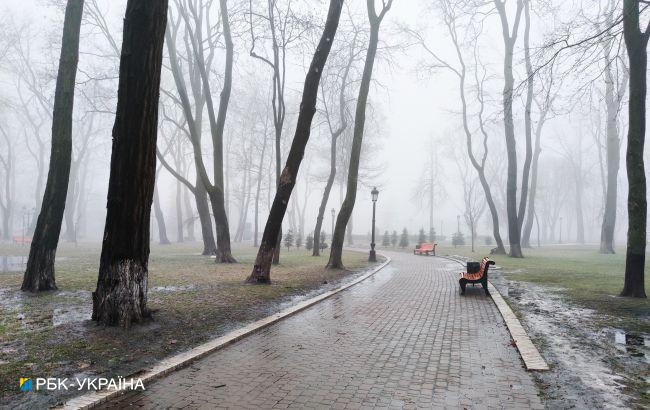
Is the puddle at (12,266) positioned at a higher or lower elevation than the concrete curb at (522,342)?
lower

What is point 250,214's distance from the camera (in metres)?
93.8

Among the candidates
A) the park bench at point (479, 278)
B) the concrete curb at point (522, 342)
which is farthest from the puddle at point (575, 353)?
the park bench at point (479, 278)

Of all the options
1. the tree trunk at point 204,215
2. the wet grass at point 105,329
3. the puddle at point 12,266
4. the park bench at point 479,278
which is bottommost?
the puddle at point 12,266

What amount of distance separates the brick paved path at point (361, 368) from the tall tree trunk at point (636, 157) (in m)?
3.81

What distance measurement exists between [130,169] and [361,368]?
162 inches

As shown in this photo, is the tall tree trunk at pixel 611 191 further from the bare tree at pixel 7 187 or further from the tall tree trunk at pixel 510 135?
the bare tree at pixel 7 187

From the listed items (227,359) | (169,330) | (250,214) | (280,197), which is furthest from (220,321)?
(250,214)

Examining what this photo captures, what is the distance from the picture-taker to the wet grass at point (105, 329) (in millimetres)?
4980

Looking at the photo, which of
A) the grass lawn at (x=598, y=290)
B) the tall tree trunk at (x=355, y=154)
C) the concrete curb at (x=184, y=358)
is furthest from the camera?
the tall tree trunk at (x=355, y=154)

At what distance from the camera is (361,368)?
17.4 ft

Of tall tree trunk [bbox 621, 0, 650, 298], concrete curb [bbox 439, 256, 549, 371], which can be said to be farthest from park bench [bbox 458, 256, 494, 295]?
tall tree trunk [bbox 621, 0, 650, 298]

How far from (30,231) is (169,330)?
41.6 metres

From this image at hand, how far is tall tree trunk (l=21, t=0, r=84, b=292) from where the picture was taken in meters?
9.59

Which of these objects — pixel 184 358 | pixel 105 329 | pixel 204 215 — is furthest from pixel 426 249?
pixel 184 358
